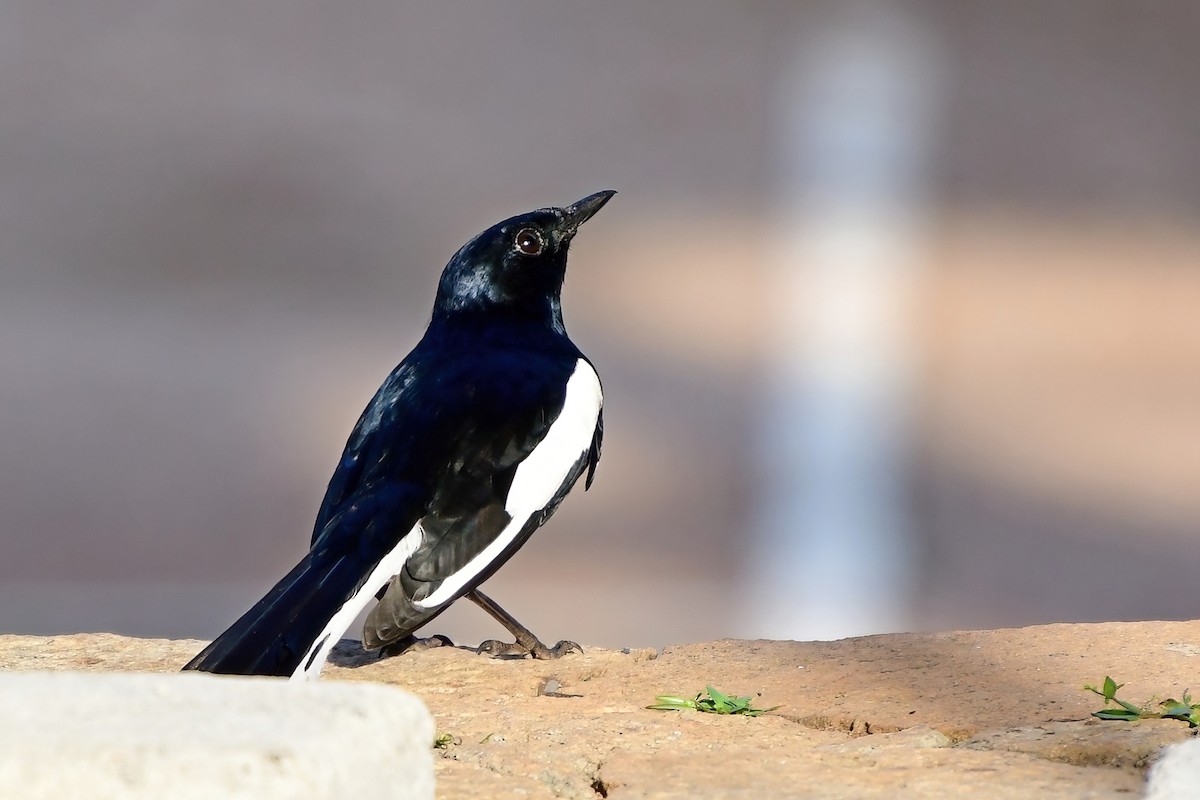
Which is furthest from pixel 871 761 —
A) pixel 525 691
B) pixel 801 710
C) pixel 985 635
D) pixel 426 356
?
pixel 426 356

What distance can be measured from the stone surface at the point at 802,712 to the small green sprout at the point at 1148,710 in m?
0.02

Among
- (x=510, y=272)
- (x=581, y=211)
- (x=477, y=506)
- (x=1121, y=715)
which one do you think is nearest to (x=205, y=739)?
(x=1121, y=715)

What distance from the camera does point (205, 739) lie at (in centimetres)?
65

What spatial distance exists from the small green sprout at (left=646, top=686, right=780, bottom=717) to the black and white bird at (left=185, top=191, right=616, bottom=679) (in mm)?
316

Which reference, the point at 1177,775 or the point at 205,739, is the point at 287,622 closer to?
the point at 205,739

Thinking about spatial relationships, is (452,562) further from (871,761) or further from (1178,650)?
(1178,650)

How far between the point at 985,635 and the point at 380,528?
2.31ft

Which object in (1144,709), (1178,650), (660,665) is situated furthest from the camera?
(660,665)

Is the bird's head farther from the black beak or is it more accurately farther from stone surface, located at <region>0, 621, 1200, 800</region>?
stone surface, located at <region>0, 621, 1200, 800</region>

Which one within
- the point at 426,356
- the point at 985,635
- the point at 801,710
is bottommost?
the point at 801,710

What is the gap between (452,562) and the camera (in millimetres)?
1529

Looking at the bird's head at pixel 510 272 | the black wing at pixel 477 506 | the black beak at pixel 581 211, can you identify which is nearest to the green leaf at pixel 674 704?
the black wing at pixel 477 506

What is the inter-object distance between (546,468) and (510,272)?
0.47 m

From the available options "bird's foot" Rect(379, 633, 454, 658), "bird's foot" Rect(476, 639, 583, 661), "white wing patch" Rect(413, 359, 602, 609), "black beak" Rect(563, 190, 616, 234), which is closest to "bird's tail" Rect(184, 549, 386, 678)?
"white wing patch" Rect(413, 359, 602, 609)
